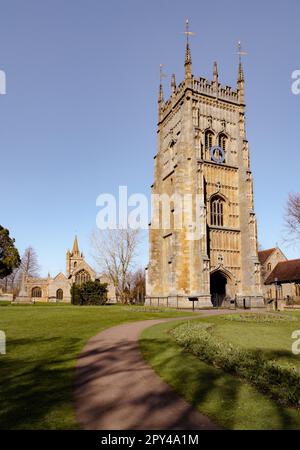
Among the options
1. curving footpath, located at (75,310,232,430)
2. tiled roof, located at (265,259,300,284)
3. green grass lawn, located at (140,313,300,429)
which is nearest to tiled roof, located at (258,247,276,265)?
tiled roof, located at (265,259,300,284)

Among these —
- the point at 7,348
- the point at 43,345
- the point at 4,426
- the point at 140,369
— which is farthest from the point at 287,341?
the point at 4,426

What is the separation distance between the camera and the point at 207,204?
3691 centimetres

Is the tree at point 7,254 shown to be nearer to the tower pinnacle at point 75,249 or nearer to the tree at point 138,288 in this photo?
the tree at point 138,288

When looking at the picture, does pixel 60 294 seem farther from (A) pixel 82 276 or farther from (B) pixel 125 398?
(B) pixel 125 398

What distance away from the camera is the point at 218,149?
3941 centimetres

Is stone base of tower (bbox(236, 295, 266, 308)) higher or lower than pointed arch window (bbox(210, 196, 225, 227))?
lower

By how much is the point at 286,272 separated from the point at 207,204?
23.0 m

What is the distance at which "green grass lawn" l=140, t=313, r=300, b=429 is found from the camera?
526 centimetres

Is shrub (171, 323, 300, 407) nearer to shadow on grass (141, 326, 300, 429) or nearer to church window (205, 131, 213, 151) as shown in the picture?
shadow on grass (141, 326, 300, 429)

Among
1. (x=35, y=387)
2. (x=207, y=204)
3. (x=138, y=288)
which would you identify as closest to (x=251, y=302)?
(x=207, y=204)

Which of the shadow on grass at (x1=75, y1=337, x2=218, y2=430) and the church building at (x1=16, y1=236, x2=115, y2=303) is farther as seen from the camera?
the church building at (x1=16, y1=236, x2=115, y2=303)

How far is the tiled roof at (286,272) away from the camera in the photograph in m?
49.7

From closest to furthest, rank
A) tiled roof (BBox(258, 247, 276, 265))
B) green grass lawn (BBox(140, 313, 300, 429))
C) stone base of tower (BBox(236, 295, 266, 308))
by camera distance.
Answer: green grass lawn (BBox(140, 313, 300, 429))
stone base of tower (BBox(236, 295, 266, 308))
tiled roof (BBox(258, 247, 276, 265))
